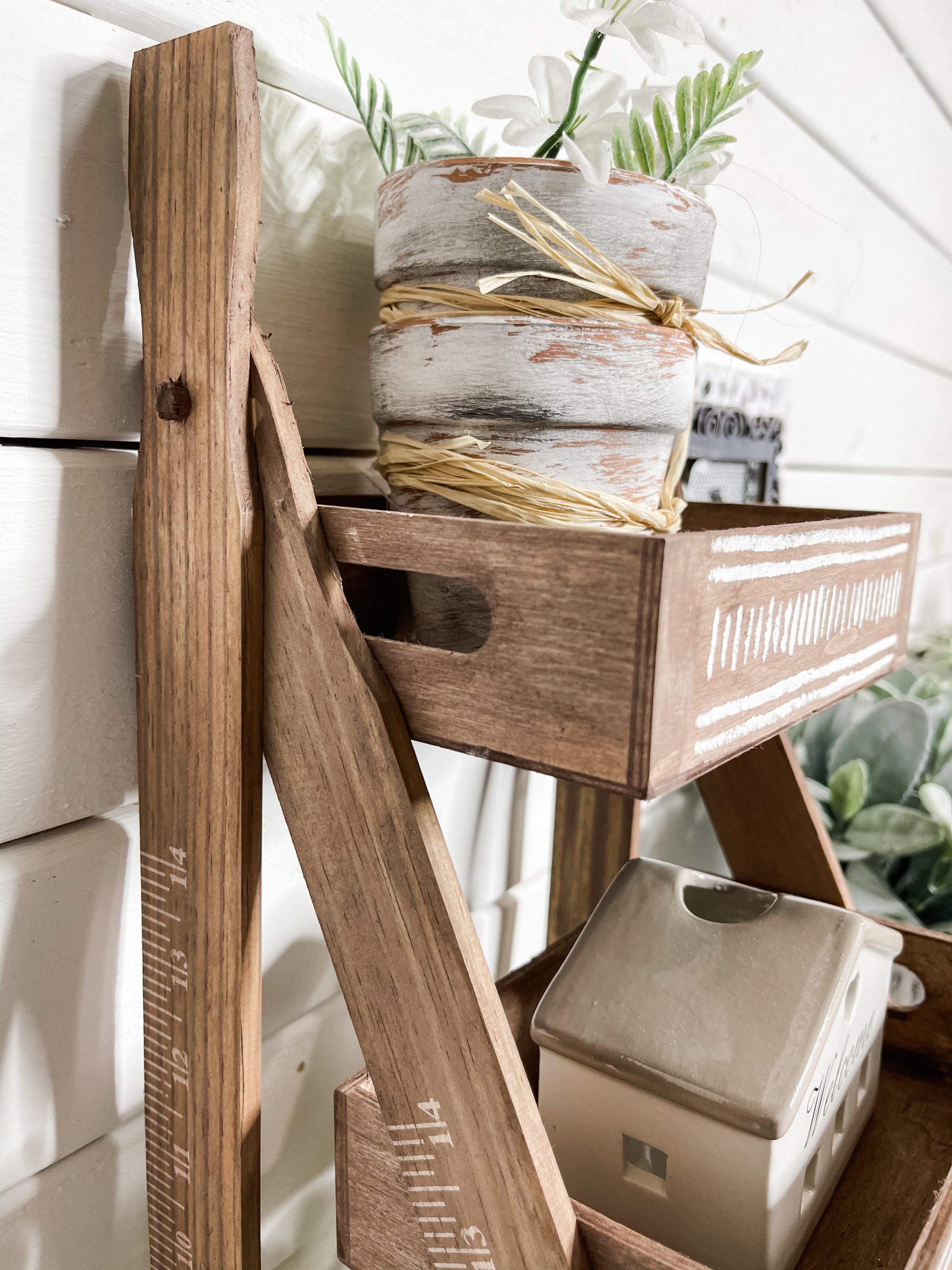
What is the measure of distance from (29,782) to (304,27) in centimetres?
35

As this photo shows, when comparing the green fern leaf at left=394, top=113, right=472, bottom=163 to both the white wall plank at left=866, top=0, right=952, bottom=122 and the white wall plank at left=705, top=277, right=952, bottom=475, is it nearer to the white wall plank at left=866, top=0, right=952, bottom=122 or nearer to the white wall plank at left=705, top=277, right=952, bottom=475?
the white wall plank at left=705, top=277, right=952, bottom=475

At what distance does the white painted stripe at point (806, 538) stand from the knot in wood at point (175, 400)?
7.9 inches

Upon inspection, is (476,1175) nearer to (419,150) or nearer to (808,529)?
(808,529)

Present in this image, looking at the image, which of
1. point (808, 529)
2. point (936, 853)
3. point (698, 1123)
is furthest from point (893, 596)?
point (936, 853)

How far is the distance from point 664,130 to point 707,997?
381 millimetres

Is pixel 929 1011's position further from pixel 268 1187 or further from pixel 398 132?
pixel 398 132

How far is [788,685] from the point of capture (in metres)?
0.37

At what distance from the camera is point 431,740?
13.5 inches

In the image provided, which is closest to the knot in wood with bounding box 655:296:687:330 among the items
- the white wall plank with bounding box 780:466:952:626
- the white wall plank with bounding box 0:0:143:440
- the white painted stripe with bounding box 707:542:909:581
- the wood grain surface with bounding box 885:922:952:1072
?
the white painted stripe with bounding box 707:542:909:581

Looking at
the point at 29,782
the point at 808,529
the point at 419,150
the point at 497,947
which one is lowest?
the point at 497,947

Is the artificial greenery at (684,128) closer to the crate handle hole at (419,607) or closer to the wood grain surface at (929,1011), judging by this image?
the crate handle hole at (419,607)

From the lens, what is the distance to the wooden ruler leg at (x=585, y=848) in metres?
0.62

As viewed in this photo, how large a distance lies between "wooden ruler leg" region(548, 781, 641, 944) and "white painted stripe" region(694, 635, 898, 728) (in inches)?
7.8

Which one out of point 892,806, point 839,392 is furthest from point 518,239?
point 839,392
